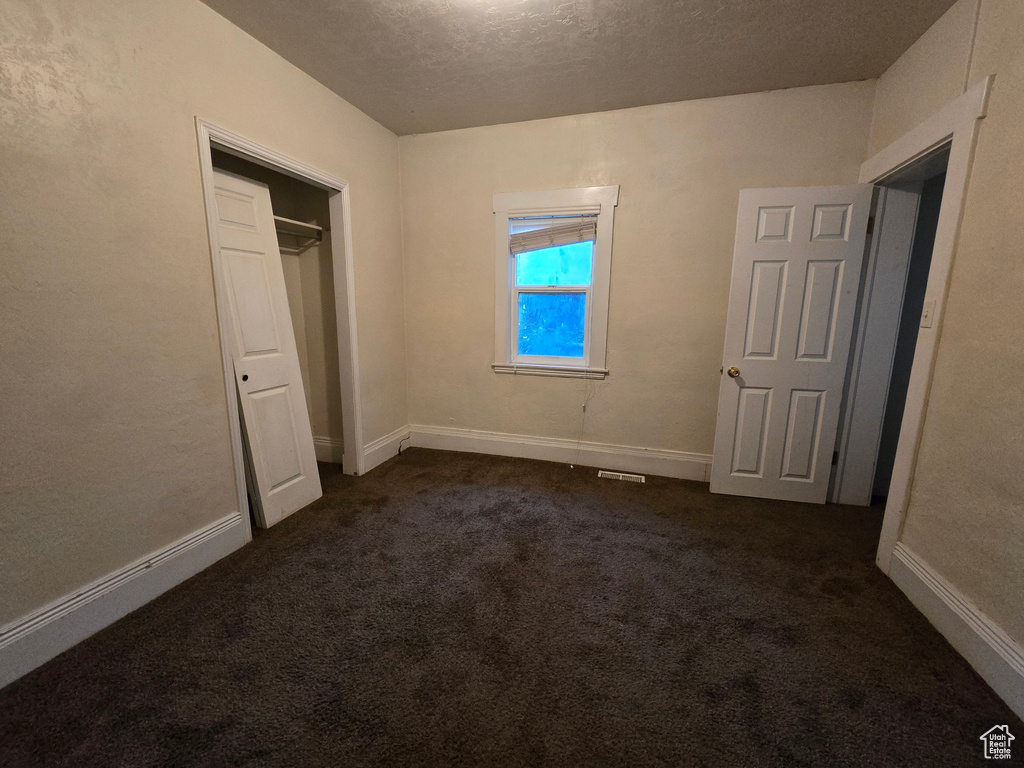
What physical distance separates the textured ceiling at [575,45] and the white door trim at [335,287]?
0.56 meters

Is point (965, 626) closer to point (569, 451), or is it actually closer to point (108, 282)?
point (569, 451)

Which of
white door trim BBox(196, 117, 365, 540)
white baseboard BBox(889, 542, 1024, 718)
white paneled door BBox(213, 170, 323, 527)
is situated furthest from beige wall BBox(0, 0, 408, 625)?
white baseboard BBox(889, 542, 1024, 718)

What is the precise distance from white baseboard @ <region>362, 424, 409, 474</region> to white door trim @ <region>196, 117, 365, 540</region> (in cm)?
6

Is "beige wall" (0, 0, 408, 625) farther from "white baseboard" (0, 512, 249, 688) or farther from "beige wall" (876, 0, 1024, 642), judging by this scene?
"beige wall" (876, 0, 1024, 642)

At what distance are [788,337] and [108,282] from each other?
3538 millimetres

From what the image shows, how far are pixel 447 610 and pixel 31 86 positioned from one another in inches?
95.6

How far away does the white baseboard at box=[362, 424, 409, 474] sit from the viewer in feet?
10.1

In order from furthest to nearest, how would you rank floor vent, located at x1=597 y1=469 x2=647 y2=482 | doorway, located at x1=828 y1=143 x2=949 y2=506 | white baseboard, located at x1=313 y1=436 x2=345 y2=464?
white baseboard, located at x1=313 y1=436 x2=345 y2=464, floor vent, located at x1=597 y1=469 x2=647 y2=482, doorway, located at x1=828 y1=143 x2=949 y2=506

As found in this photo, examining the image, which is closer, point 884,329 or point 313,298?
point 884,329

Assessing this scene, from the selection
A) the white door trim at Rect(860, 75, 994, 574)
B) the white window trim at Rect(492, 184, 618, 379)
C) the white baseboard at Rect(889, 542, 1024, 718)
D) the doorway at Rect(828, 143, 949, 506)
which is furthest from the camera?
the white window trim at Rect(492, 184, 618, 379)

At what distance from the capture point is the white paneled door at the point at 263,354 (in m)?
2.19

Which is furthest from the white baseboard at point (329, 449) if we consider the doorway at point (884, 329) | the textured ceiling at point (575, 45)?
the doorway at point (884, 329)

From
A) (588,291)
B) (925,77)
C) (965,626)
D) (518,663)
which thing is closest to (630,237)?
(588,291)

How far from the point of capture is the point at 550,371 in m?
3.20
